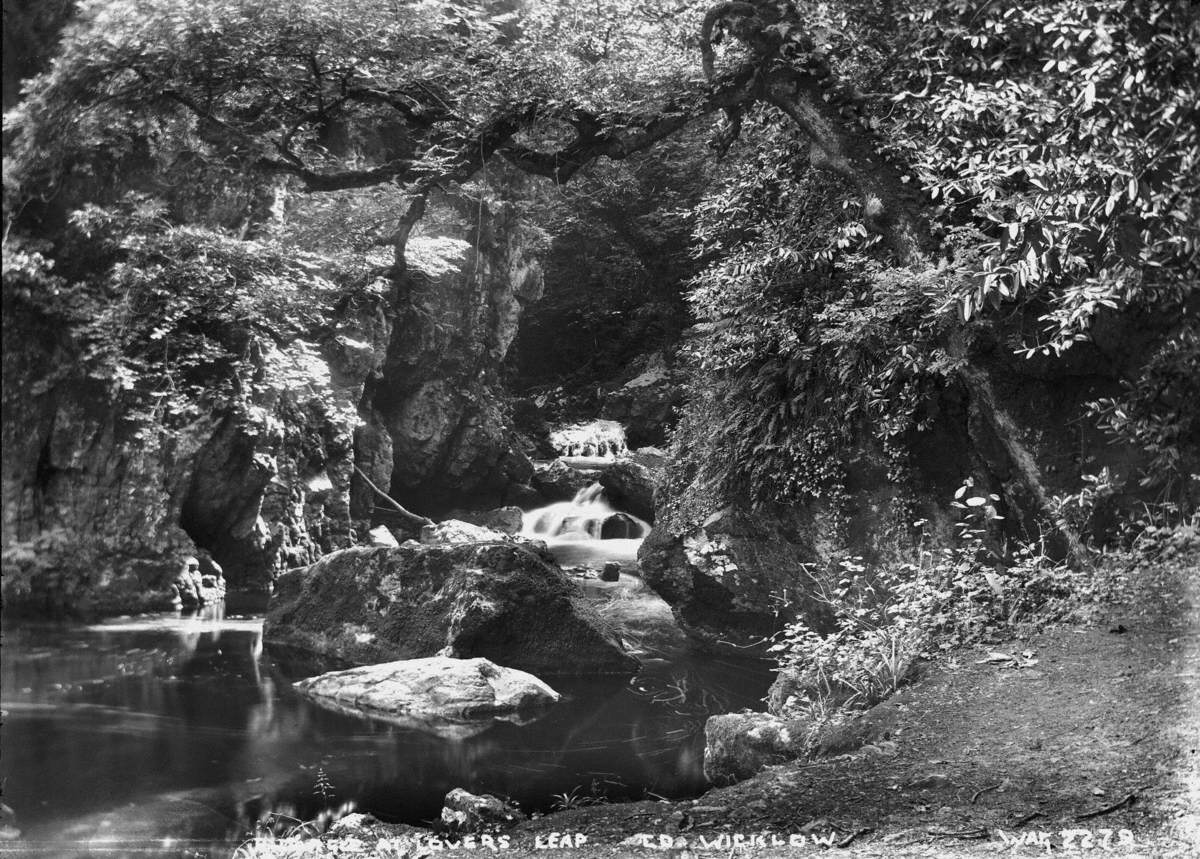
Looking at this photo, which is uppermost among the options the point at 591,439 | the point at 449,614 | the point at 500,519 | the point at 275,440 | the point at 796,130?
the point at 796,130

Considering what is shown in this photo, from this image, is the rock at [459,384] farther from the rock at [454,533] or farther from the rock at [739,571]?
the rock at [739,571]

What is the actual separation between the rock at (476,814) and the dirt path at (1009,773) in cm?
44

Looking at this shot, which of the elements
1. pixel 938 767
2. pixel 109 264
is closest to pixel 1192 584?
pixel 938 767

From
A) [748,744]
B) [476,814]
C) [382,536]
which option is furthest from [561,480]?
[476,814]

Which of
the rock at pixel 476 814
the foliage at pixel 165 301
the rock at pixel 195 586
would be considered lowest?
the rock at pixel 476 814

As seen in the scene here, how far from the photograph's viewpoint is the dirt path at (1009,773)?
116 inches

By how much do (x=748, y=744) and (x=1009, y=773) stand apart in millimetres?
1914

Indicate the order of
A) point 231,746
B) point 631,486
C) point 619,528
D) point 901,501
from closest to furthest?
1. point 231,746
2. point 901,501
3. point 619,528
4. point 631,486

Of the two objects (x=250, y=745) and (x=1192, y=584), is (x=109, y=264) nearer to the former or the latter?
(x=250, y=745)

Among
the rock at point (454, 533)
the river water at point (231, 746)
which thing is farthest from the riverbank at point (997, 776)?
the rock at point (454, 533)

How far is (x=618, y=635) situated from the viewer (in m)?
8.37

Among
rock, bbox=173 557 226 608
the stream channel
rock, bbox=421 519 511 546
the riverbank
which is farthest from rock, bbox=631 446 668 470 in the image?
the riverbank

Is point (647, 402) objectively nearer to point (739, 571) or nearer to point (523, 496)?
point (523, 496)

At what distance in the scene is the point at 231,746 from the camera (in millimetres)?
5566
